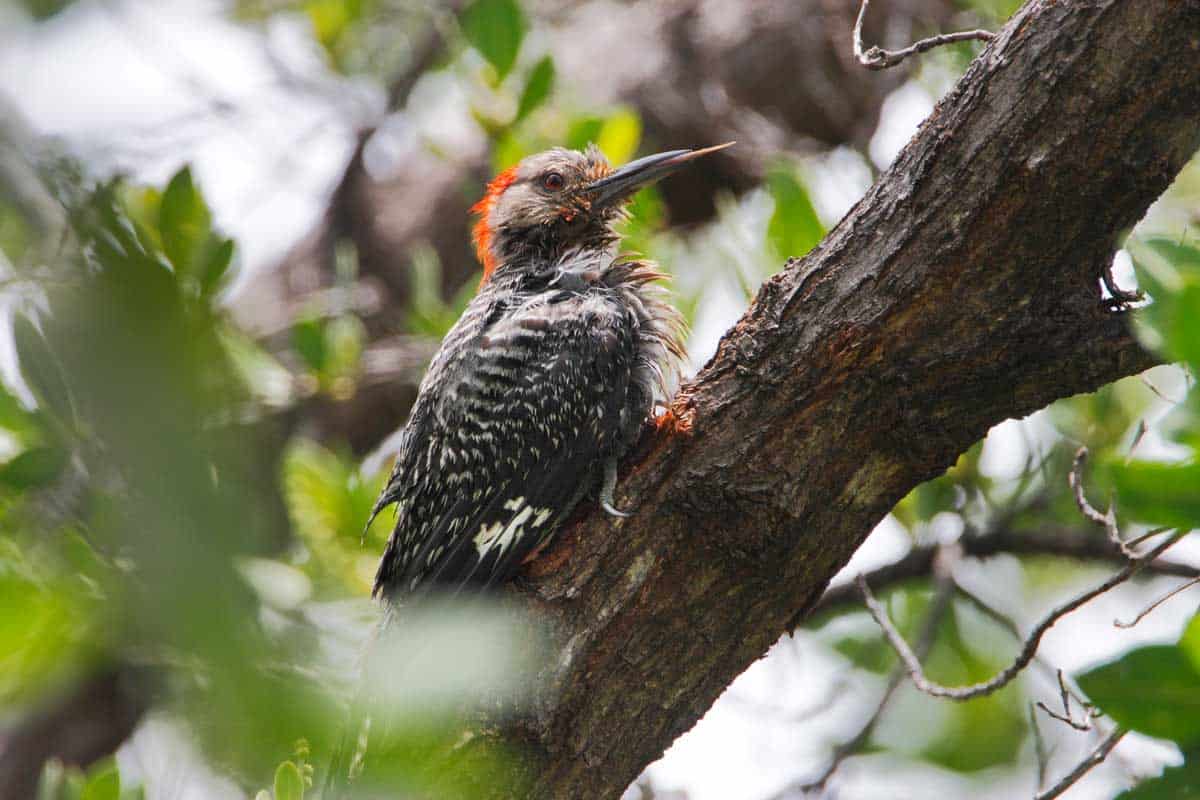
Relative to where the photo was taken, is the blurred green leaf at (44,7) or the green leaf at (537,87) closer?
the blurred green leaf at (44,7)

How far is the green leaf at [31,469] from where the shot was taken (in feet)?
3.59

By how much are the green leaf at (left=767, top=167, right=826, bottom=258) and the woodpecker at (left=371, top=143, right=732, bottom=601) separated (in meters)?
0.37

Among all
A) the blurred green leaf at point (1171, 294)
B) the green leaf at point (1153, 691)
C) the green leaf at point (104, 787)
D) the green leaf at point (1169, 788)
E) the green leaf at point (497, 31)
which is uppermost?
the green leaf at point (497, 31)

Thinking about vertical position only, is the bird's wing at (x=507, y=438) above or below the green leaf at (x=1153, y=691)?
above

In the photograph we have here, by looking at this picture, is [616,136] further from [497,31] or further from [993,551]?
[993,551]

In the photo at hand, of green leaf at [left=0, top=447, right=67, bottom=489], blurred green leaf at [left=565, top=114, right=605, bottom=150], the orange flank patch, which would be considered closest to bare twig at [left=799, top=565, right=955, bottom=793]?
the orange flank patch

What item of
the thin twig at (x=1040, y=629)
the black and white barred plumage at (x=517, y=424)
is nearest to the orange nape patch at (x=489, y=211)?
the black and white barred plumage at (x=517, y=424)

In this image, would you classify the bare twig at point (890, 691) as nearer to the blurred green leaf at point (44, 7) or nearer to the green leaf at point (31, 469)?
the green leaf at point (31, 469)

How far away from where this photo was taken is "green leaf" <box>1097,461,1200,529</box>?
4.55 feet

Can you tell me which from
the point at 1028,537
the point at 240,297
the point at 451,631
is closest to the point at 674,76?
the point at 240,297

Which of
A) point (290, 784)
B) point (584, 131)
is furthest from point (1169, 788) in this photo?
point (584, 131)

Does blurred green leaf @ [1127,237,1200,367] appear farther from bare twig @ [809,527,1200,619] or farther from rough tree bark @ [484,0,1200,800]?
bare twig @ [809,527,1200,619]

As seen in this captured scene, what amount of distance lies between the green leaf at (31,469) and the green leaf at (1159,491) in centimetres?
111

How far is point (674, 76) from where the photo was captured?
6.46 metres
